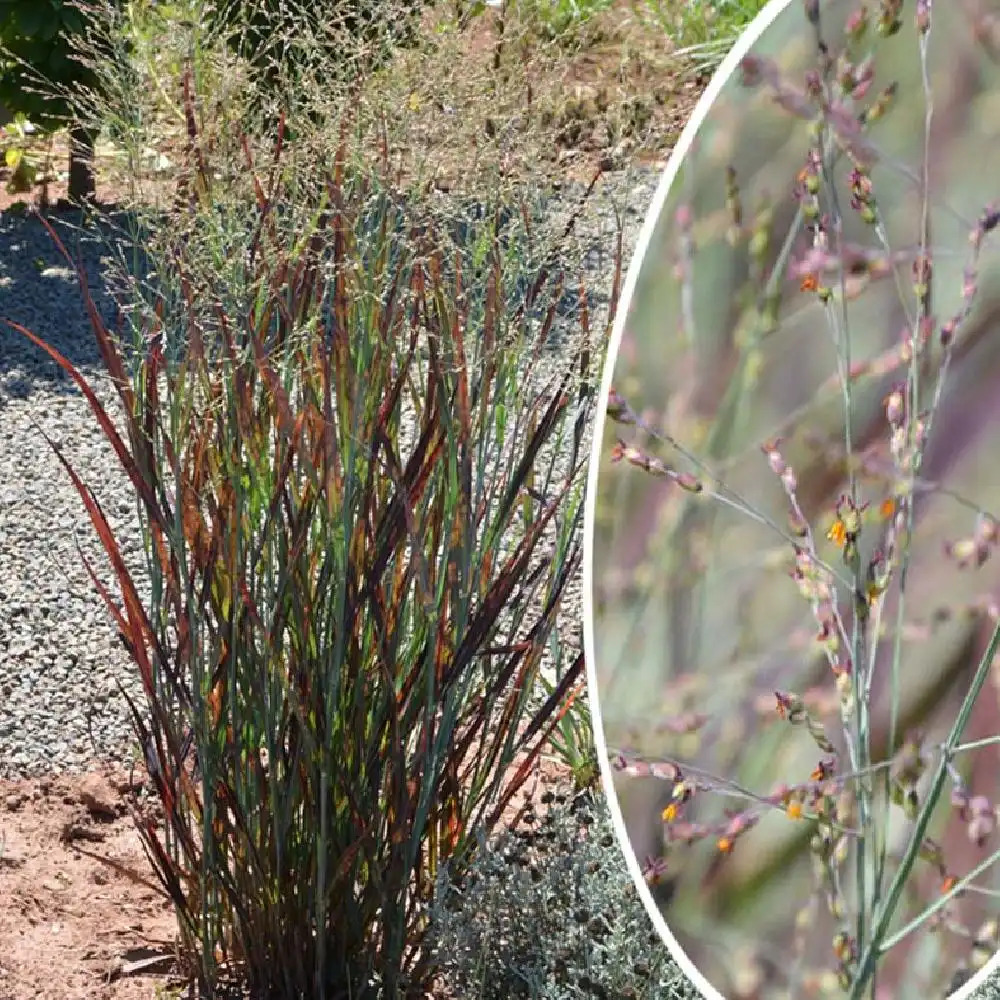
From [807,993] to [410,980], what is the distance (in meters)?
0.74

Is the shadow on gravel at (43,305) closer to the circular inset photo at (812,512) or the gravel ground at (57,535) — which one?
the gravel ground at (57,535)

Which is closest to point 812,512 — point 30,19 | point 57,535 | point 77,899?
point 77,899

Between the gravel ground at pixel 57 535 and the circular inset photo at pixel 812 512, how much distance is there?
58 centimetres

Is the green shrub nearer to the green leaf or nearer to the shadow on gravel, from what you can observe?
the green leaf

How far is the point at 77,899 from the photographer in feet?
8.93

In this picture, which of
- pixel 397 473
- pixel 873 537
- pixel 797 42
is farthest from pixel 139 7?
pixel 873 537

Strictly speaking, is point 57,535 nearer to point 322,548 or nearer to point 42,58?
point 322,548

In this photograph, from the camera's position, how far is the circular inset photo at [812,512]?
5.06ft

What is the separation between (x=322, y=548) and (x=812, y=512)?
2.44 ft

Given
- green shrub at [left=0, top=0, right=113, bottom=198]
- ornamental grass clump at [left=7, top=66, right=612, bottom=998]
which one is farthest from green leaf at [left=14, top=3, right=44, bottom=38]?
ornamental grass clump at [left=7, top=66, right=612, bottom=998]

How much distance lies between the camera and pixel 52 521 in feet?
13.3

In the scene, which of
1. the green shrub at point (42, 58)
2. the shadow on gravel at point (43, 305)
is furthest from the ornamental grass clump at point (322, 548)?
the green shrub at point (42, 58)

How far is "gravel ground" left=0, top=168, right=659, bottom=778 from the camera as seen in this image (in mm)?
3232

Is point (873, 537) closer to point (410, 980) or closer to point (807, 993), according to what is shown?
point (807, 993)
